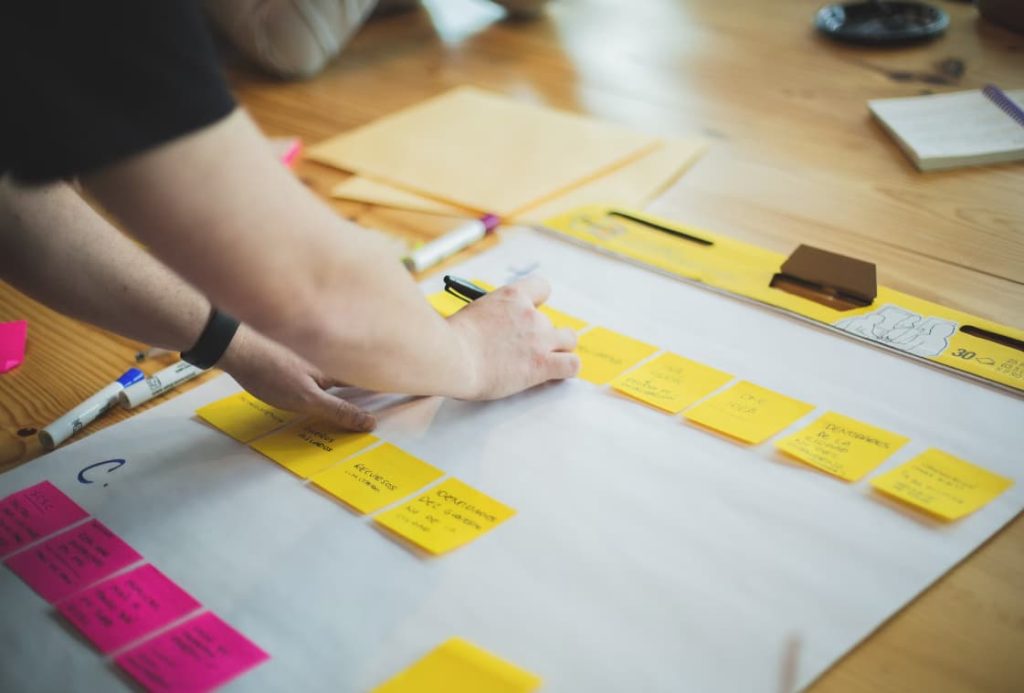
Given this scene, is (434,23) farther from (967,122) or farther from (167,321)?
(167,321)

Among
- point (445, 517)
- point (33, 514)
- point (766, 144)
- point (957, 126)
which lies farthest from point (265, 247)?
point (957, 126)

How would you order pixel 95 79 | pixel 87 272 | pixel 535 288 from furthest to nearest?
1. pixel 535 288
2. pixel 87 272
3. pixel 95 79

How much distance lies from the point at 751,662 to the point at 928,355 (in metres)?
0.38

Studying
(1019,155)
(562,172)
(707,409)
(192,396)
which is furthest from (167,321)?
(1019,155)

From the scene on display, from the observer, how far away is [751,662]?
55cm

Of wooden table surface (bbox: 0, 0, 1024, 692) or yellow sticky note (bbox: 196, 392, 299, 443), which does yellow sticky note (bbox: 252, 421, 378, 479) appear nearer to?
yellow sticky note (bbox: 196, 392, 299, 443)

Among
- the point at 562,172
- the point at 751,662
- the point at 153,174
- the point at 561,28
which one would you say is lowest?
the point at 751,662

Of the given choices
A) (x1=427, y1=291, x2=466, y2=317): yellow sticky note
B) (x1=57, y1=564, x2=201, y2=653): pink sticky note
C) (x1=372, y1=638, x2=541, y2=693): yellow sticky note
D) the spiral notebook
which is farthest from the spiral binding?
(x1=57, y1=564, x2=201, y2=653): pink sticky note

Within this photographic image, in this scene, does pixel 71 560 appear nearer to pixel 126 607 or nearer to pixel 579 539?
pixel 126 607

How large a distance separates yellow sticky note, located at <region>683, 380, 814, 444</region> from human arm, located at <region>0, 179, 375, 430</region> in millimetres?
284

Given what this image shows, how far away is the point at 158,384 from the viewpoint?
0.87 metres

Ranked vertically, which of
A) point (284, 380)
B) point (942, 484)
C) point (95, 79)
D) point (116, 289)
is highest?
point (95, 79)

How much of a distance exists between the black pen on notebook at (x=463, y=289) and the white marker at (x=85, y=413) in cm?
30

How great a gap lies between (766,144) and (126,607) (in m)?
0.93
